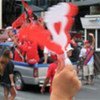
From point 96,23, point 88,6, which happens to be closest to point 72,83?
point 96,23

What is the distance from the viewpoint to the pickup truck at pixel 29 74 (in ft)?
44.5

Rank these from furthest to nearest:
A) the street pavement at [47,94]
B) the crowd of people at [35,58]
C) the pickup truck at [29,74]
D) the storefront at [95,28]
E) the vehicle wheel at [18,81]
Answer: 1. the storefront at [95,28]
2. the vehicle wheel at [18,81]
3. the pickup truck at [29,74]
4. the street pavement at [47,94]
5. the crowd of people at [35,58]

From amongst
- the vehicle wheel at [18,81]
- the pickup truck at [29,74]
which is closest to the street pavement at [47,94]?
the vehicle wheel at [18,81]

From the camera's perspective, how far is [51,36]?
14.9 ft

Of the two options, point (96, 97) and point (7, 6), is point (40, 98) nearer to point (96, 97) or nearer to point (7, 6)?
point (96, 97)

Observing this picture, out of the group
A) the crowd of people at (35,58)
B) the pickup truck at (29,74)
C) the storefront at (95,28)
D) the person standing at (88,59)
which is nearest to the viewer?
the crowd of people at (35,58)

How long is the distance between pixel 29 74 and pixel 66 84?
9.28 metres

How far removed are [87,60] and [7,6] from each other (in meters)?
24.9

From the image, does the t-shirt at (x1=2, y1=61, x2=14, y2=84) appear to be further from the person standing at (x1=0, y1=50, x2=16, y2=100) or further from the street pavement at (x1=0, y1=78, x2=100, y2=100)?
the street pavement at (x1=0, y1=78, x2=100, y2=100)

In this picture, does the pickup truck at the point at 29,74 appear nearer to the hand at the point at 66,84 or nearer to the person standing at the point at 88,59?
the person standing at the point at 88,59

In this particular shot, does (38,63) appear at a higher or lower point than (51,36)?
lower

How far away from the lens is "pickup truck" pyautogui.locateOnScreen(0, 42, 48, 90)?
44.5ft

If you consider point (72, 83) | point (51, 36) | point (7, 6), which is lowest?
point (7, 6)

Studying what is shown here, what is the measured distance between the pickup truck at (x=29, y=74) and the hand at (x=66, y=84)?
882 cm
